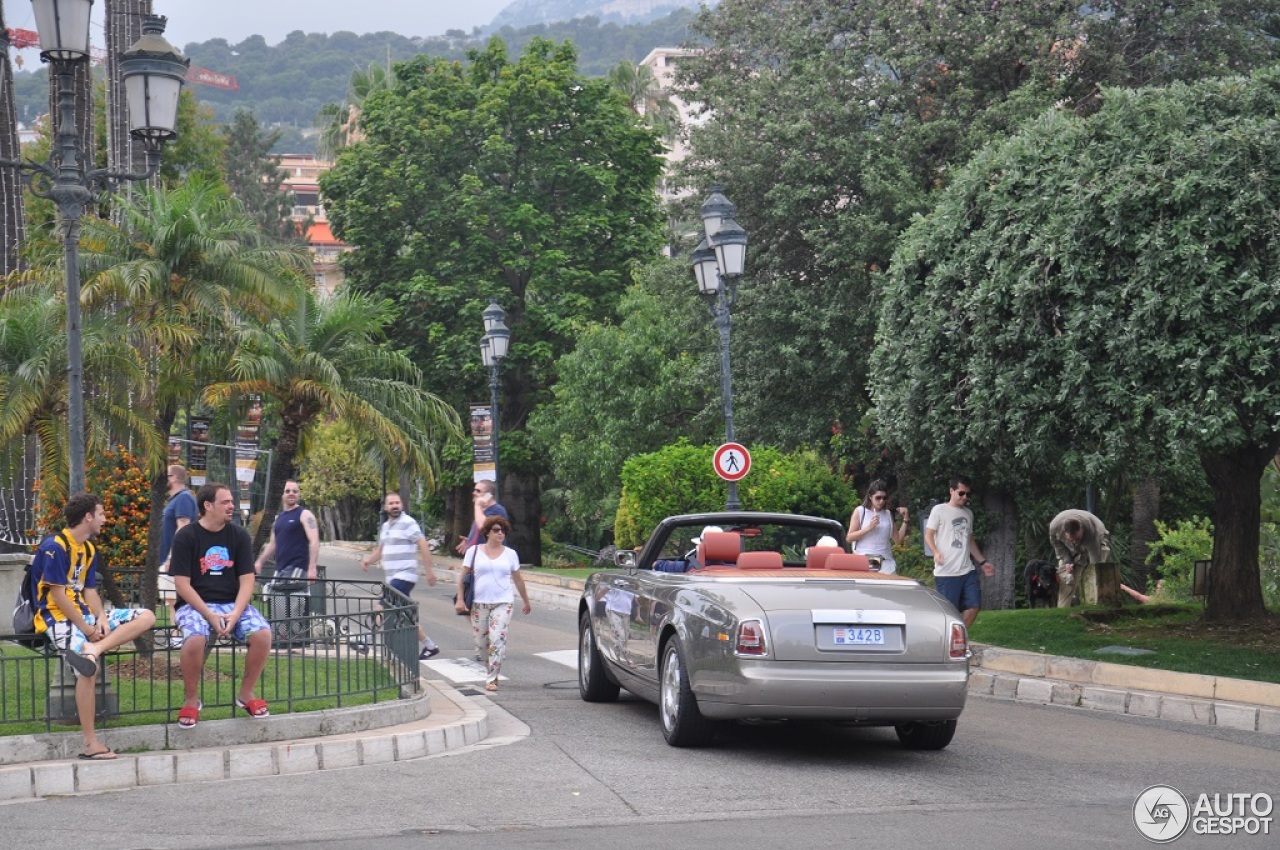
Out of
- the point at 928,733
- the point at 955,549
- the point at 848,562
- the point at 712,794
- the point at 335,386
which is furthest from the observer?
the point at 335,386

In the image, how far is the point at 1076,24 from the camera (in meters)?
24.2

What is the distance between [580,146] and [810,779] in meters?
34.0

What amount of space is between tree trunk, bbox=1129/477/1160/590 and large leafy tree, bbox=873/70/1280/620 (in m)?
12.5

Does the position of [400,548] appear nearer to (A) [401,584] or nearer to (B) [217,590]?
(A) [401,584]

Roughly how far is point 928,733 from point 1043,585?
612 inches

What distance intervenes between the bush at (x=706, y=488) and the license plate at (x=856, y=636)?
19.3m

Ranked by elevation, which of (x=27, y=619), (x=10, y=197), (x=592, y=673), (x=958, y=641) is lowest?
(x=592, y=673)

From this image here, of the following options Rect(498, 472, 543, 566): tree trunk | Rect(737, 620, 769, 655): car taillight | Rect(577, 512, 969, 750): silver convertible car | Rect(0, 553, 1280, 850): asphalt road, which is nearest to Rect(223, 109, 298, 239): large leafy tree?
Rect(498, 472, 543, 566): tree trunk

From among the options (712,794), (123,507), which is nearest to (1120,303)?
(712,794)

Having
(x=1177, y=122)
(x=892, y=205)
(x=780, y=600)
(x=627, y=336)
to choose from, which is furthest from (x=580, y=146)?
(x=780, y=600)

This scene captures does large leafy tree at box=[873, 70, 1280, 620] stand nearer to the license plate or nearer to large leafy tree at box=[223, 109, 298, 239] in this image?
the license plate

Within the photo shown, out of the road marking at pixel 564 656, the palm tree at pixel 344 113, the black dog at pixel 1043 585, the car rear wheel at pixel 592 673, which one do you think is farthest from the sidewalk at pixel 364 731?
the palm tree at pixel 344 113

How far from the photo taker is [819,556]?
10945 mm

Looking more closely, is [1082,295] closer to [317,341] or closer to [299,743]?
[299,743]
